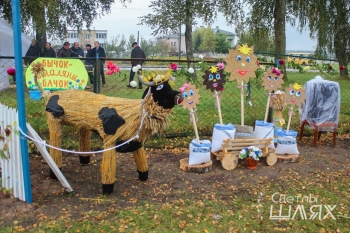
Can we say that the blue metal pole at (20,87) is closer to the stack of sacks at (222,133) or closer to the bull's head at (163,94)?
the bull's head at (163,94)

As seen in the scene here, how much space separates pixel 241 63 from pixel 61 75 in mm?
2746

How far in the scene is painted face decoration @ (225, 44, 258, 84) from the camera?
528 centimetres

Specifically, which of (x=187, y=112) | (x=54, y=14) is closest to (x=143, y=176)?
(x=187, y=112)

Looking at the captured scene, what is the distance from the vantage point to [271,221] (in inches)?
140

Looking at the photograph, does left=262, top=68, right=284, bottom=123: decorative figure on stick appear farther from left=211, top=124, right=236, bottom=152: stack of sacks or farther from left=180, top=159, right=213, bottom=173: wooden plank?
left=180, top=159, right=213, bottom=173: wooden plank

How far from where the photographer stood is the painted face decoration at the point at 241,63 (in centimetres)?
528

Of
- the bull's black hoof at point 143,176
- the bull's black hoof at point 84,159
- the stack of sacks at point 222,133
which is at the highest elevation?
the stack of sacks at point 222,133

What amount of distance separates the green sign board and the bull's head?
197 cm

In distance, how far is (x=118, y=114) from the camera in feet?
12.7

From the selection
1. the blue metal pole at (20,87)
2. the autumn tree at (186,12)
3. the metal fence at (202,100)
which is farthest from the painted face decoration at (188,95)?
the autumn tree at (186,12)

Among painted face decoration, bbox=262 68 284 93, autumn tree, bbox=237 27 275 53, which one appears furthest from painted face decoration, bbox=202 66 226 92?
autumn tree, bbox=237 27 275 53

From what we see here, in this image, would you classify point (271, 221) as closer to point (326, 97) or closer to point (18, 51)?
point (18, 51)

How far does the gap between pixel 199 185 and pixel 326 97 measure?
3.29 meters

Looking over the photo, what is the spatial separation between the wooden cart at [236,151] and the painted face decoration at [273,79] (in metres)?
0.88
